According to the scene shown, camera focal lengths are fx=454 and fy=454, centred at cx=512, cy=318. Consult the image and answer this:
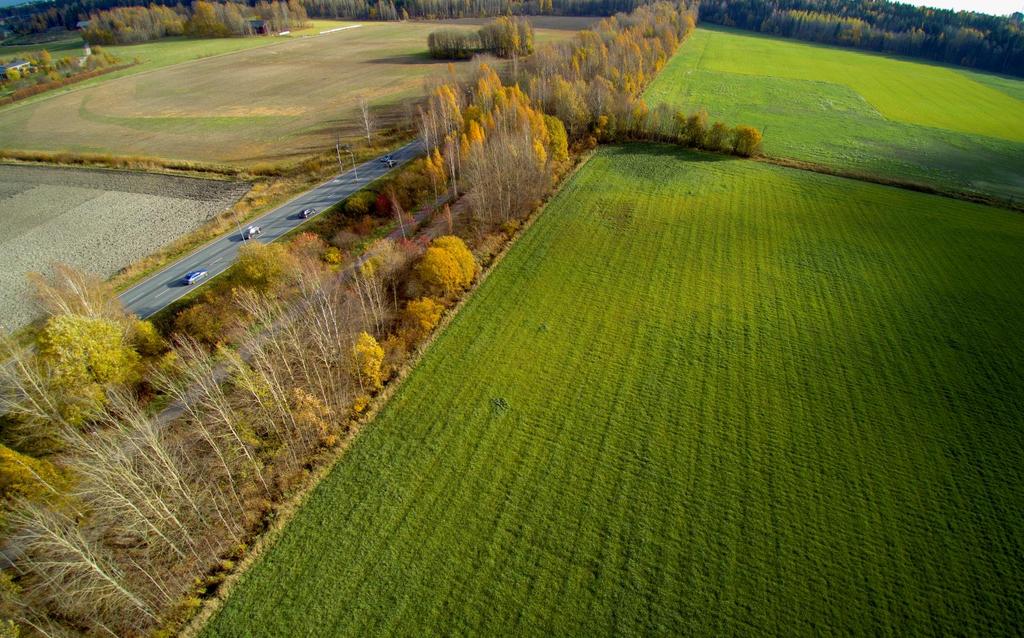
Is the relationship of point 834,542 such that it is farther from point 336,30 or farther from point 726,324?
point 336,30

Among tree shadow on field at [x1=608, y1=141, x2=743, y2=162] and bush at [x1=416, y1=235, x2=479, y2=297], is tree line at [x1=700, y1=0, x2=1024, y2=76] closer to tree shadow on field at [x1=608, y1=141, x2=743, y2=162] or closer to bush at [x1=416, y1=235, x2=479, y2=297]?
tree shadow on field at [x1=608, y1=141, x2=743, y2=162]

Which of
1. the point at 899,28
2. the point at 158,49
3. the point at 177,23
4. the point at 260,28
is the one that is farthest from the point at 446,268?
the point at 899,28

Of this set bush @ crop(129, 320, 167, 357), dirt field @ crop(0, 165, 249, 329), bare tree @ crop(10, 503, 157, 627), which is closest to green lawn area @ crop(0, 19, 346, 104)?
dirt field @ crop(0, 165, 249, 329)

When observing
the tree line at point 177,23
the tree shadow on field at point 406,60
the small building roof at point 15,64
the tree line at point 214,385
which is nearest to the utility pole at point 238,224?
the tree line at point 214,385

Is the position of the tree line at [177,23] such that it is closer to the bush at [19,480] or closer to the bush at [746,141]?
the bush at [746,141]

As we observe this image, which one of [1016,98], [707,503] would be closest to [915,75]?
[1016,98]

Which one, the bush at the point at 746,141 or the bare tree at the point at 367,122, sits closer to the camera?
the bush at the point at 746,141
